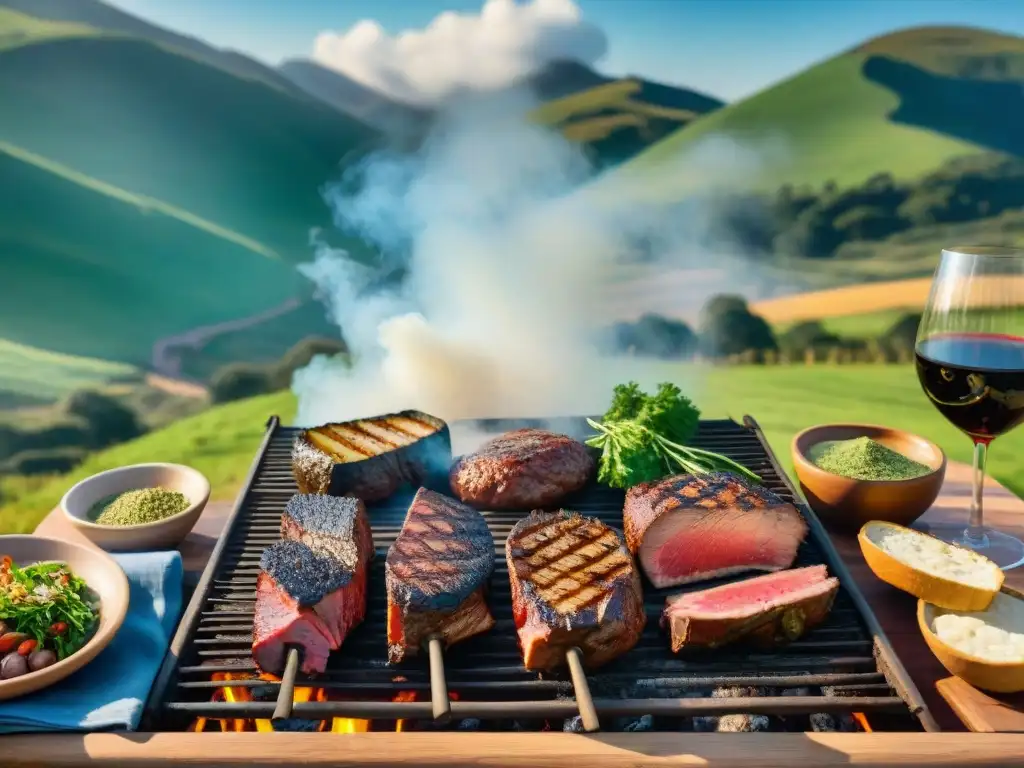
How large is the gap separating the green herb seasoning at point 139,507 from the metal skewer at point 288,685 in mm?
1368

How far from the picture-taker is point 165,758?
2.55 m

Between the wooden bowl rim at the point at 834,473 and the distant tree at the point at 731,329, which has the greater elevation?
the wooden bowl rim at the point at 834,473

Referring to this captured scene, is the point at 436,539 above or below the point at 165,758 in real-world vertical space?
above

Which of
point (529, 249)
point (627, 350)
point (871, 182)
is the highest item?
point (871, 182)

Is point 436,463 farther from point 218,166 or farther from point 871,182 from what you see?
point 871,182

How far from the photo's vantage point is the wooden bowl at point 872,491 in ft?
12.4

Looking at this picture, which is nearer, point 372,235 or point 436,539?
point 436,539

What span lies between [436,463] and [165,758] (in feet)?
7.04

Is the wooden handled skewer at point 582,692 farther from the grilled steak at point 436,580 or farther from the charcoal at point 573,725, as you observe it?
the grilled steak at point 436,580

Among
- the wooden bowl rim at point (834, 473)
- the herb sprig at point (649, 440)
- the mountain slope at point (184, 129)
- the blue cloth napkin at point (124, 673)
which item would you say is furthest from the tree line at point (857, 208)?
the blue cloth napkin at point (124, 673)

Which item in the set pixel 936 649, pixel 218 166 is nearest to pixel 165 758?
pixel 936 649

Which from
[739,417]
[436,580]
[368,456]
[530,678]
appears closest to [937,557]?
[530,678]

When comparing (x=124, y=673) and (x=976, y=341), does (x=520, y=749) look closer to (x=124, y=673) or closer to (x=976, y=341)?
(x=124, y=673)

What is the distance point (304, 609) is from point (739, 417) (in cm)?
591
